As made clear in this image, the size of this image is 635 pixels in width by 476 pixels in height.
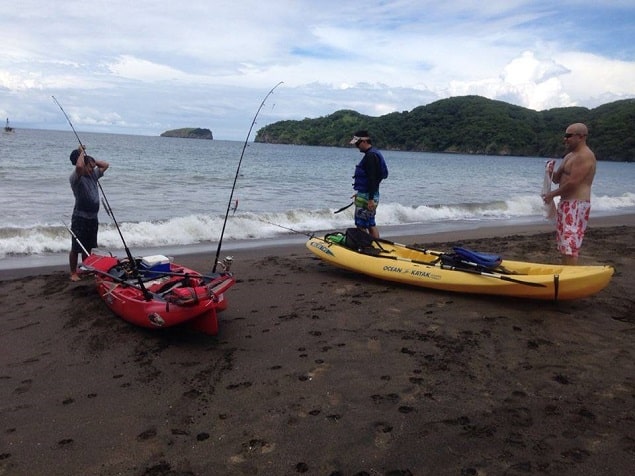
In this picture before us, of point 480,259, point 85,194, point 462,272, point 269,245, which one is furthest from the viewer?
point 269,245

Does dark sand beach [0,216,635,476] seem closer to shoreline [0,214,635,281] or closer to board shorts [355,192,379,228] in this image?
board shorts [355,192,379,228]

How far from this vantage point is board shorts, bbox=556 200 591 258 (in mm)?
5547

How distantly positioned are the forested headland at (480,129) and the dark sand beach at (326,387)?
7659 centimetres

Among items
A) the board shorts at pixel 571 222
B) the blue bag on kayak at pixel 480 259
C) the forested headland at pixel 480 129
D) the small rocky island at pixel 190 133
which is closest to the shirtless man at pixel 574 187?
the board shorts at pixel 571 222

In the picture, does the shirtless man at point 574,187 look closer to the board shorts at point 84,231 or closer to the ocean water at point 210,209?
the ocean water at point 210,209

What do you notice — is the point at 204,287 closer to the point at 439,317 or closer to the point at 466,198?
the point at 439,317

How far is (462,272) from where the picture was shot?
5.78 m

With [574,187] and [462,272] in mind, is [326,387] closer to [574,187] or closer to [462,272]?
[462,272]

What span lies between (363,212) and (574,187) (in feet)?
9.11

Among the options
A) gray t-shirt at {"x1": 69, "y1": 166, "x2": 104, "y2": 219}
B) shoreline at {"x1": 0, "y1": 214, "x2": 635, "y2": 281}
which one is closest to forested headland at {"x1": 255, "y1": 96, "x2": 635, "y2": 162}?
shoreline at {"x1": 0, "y1": 214, "x2": 635, "y2": 281}

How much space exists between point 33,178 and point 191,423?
60.4 feet

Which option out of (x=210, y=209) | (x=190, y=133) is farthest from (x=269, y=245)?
(x=190, y=133)

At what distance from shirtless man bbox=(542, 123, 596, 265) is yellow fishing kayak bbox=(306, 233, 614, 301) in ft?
1.39

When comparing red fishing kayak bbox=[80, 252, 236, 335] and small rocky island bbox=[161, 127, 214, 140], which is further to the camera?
small rocky island bbox=[161, 127, 214, 140]
